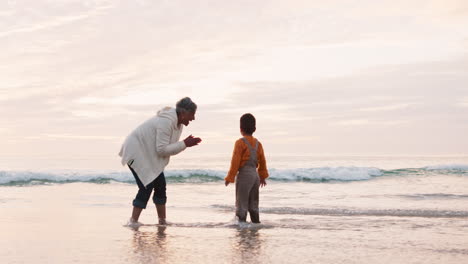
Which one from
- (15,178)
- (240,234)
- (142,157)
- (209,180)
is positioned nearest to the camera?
(240,234)

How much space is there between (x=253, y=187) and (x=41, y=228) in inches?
108

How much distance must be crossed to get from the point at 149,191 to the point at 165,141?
734 millimetres

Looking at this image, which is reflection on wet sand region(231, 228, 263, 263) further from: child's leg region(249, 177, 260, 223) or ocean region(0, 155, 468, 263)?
child's leg region(249, 177, 260, 223)

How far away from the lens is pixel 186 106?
696 centimetres

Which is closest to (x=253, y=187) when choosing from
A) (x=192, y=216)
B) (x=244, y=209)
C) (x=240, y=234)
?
(x=244, y=209)

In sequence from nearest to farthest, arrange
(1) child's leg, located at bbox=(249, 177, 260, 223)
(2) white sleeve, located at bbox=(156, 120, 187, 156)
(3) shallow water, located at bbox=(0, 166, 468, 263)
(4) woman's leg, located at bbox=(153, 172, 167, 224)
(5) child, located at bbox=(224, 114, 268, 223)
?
(3) shallow water, located at bbox=(0, 166, 468, 263) < (2) white sleeve, located at bbox=(156, 120, 187, 156) < (4) woman's leg, located at bbox=(153, 172, 167, 224) < (5) child, located at bbox=(224, 114, 268, 223) < (1) child's leg, located at bbox=(249, 177, 260, 223)

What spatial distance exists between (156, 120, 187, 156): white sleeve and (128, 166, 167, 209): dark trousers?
46 cm

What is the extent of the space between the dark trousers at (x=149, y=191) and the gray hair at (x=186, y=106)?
902mm

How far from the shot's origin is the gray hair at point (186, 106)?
22.8 ft

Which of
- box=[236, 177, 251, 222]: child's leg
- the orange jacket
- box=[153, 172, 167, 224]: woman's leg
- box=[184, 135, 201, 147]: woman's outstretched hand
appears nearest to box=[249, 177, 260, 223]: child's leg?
box=[236, 177, 251, 222]: child's leg

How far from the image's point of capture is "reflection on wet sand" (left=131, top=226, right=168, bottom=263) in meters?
4.83

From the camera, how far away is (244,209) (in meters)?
7.45

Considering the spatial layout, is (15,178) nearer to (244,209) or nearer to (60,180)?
(60,180)

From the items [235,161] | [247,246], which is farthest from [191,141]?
[247,246]
